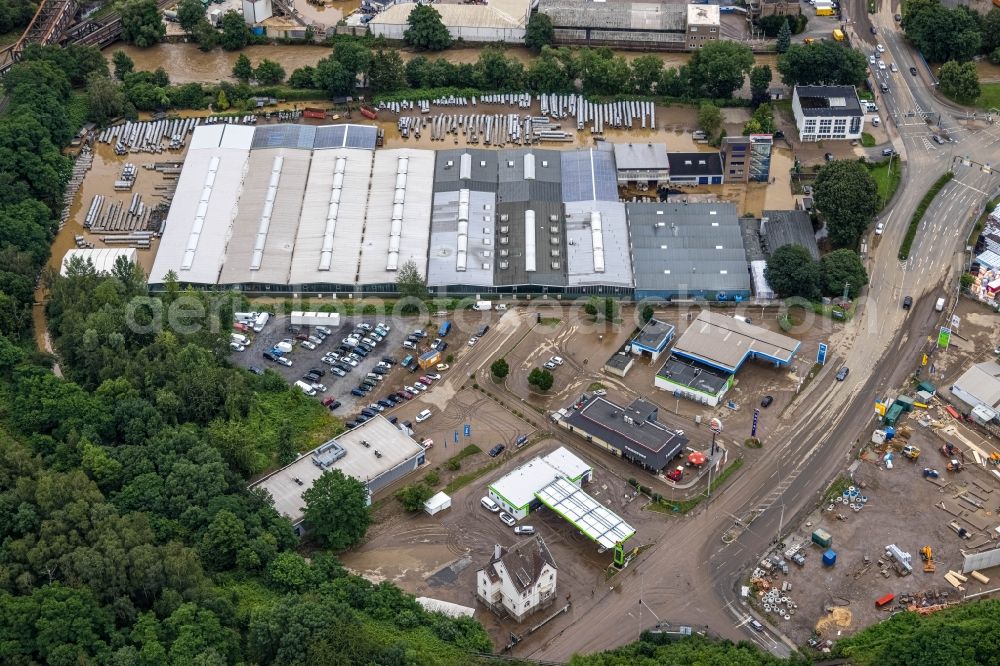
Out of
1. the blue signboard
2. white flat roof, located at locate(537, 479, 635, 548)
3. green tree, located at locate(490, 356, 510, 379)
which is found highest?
green tree, located at locate(490, 356, 510, 379)

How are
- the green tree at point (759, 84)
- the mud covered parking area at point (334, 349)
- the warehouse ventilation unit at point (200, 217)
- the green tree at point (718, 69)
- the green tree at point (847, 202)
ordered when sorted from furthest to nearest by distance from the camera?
1. the green tree at point (718, 69)
2. the green tree at point (759, 84)
3. the warehouse ventilation unit at point (200, 217)
4. the green tree at point (847, 202)
5. the mud covered parking area at point (334, 349)

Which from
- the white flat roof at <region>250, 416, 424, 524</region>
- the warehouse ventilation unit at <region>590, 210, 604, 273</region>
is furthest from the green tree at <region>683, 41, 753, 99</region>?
the white flat roof at <region>250, 416, 424, 524</region>

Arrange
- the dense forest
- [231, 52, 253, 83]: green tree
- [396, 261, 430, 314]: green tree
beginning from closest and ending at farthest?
the dense forest < [396, 261, 430, 314]: green tree < [231, 52, 253, 83]: green tree

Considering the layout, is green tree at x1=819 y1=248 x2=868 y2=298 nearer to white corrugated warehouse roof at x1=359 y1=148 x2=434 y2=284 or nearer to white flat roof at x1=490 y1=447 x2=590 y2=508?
white flat roof at x1=490 y1=447 x2=590 y2=508

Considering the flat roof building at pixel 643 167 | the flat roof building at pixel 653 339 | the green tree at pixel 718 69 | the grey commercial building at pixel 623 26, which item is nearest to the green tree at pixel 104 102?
the grey commercial building at pixel 623 26

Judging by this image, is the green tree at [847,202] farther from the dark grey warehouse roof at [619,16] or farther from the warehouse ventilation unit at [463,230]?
the dark grey warehouse roof at [619,16]

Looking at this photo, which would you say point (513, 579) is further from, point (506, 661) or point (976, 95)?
point (976, 95)

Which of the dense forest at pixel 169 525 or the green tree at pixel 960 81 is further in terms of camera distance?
the green tree at pixel 960 81
